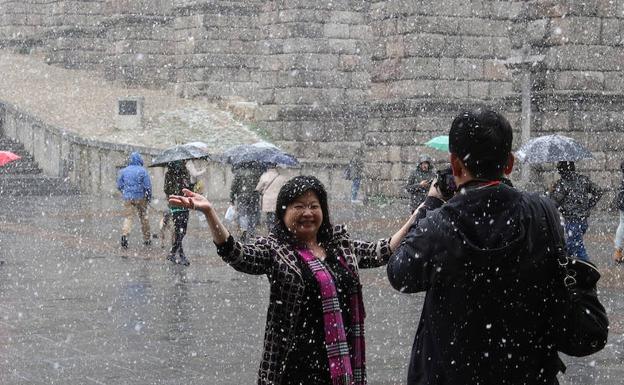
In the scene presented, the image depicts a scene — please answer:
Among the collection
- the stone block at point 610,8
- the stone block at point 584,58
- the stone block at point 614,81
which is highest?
the stone block at point 610,8

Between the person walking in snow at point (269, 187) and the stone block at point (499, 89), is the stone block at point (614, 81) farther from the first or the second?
the person walking in snow at point (269, 187)

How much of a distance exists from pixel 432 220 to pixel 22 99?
3576 centimetres

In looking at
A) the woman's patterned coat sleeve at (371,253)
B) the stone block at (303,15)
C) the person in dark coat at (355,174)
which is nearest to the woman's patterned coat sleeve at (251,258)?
the woman's patterned coat sleeve at (371,253)

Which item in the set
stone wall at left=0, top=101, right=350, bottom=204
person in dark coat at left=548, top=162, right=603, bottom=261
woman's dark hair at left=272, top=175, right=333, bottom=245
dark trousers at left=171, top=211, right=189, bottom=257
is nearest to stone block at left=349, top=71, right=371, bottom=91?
stone wall at left=0, top=101, right=350, bottom=204

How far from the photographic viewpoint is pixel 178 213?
56.4 ft

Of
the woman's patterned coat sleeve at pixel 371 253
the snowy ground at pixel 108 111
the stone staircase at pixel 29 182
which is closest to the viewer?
the woman's patterned coat sleeve at pixel 371 253

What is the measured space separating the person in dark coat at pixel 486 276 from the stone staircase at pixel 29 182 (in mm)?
28375

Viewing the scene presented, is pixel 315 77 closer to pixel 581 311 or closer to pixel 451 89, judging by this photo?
pixel 451 89

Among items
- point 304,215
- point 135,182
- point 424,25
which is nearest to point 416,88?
point 424,25

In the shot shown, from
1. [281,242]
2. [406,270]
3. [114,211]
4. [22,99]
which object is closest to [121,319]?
[281,242]

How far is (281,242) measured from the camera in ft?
18.3

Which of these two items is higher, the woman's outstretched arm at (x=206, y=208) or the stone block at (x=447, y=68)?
the stone block at (x=447, y=68)

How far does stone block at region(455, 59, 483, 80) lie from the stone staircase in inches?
389

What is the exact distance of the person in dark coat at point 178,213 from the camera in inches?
670
